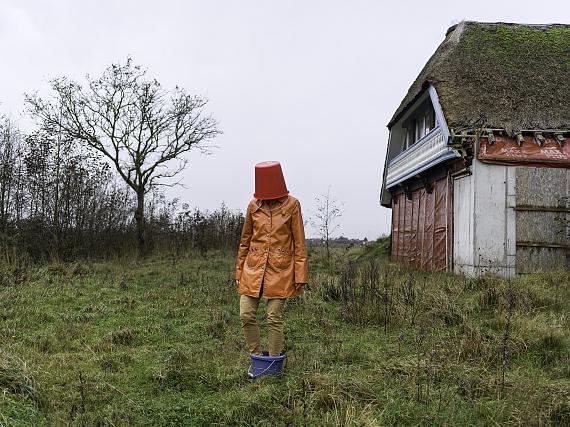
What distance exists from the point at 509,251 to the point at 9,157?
15.2 meters

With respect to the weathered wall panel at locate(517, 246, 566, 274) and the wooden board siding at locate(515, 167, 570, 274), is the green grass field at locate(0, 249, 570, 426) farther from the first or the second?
the wooden board siding at locate(515, 167, 570, 274)

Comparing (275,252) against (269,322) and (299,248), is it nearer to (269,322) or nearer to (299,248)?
(299,248)

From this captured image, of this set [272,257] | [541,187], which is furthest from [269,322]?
[541,187]

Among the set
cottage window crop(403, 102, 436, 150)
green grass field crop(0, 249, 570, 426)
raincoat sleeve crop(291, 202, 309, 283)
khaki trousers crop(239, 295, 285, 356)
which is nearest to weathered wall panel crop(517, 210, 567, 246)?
green grass field crop(0, 249, 570, 426)

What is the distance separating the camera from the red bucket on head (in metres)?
4.66

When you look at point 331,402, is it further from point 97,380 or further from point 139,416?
point 97,380

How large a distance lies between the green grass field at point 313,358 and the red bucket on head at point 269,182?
1.59 m

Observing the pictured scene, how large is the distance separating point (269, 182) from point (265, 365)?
1.61 m

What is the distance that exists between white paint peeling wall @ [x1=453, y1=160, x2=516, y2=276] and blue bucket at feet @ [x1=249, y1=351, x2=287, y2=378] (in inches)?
284

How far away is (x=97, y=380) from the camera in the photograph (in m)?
4.46

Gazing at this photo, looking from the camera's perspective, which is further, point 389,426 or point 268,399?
point 268,399

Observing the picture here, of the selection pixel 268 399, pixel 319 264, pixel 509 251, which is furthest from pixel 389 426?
pixel 319 264

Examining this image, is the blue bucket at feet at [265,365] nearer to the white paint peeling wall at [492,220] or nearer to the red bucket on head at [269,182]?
the red bucket on head at [269,182]

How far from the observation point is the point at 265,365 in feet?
14.3
